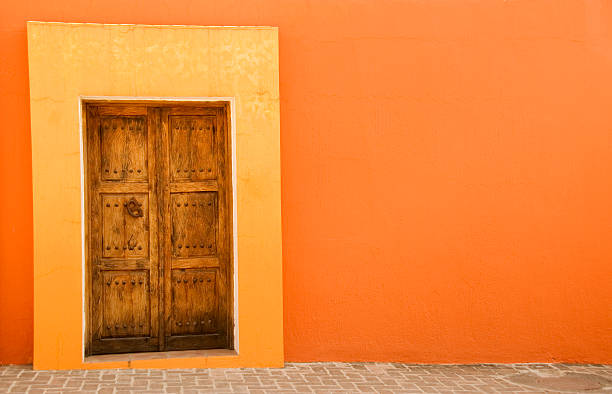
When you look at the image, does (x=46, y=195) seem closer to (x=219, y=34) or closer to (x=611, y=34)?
(x=219, y=34)

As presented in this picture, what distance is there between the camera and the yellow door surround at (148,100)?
556 cm

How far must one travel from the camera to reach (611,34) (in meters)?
6.29

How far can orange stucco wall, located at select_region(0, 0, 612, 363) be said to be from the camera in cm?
599

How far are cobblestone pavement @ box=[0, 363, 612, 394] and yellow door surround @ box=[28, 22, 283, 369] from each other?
0.52 feet

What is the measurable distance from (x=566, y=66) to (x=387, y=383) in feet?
9.99

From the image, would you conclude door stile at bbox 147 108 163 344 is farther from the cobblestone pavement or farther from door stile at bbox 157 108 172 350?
the cobblestone pavement

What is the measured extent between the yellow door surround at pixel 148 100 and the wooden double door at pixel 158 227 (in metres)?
0.20

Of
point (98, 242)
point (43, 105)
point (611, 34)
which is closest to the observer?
point (43, 105)

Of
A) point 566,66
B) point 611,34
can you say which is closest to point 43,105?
point 566,66

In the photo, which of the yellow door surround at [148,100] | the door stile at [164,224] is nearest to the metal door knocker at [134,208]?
the door stile at [164,224]

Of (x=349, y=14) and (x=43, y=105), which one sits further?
(x=349, y=14)

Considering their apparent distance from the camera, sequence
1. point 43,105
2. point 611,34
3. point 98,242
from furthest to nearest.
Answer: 1. point 611,34
2. point 98,242
3. point 43,105

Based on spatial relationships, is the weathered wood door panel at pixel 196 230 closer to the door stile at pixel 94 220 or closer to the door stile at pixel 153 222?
the door stile at pixel 153 222

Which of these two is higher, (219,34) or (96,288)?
(219,34)
